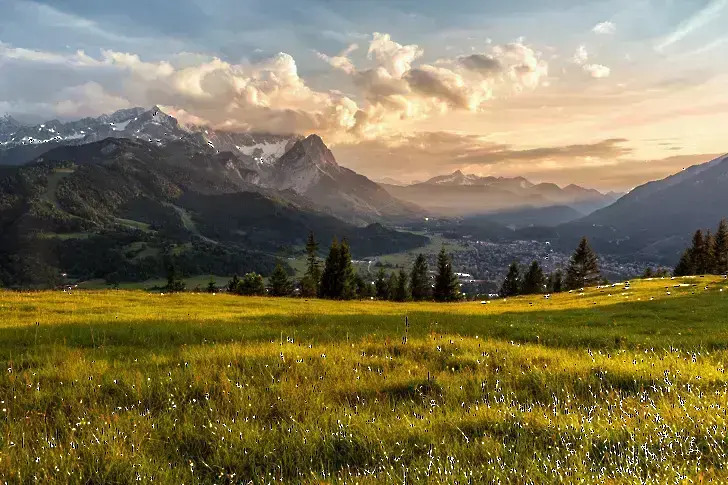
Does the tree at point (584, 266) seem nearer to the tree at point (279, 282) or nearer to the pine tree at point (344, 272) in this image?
the pine tree at point (344, 272)

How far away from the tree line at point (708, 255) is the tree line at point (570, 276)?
18.5 metres

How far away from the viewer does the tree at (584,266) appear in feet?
300

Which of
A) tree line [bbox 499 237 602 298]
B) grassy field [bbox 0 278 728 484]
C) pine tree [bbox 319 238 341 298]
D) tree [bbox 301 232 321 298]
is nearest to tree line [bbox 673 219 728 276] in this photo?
tree line [bbox 499 237 602 298]

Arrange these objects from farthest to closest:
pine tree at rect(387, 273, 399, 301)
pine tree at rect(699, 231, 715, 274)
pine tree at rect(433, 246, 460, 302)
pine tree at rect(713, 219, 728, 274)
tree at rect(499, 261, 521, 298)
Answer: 1. tree at rect(499, 261, 521, 298)
2. pine tree at rect(387, 273, 399, 301)
3. pine tree at rect(699, 231, 715, 274)
4. pine tree at rect(433, 246, 460, 302)
5. pine tree at rect(713, 219, 728, 274)

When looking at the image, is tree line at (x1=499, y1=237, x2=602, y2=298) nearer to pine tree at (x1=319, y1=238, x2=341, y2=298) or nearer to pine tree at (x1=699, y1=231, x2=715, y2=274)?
pine tree at (x1=699, y1=231, x2=715, y2=274)

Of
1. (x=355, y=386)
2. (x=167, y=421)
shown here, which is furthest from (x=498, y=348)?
(x=167, y=421)

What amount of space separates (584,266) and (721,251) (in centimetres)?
2644

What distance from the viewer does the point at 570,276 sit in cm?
9662

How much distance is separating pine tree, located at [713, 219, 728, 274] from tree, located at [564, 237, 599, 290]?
74.3ft

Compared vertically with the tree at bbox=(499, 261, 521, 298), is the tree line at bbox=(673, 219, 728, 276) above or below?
above

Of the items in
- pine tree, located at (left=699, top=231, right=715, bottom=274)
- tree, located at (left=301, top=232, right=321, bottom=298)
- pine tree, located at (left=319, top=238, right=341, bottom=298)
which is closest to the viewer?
pine tree, located at (left=319, top=238, right=341, bottom=298)

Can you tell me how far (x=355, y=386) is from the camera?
639 centimetres

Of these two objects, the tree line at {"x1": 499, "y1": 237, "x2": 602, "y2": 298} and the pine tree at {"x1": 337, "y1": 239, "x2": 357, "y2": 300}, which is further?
the tree line at {"x1": 499, "y1": 237, "x2": 602, "y2": 298}

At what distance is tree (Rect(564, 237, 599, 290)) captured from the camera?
9150cm
